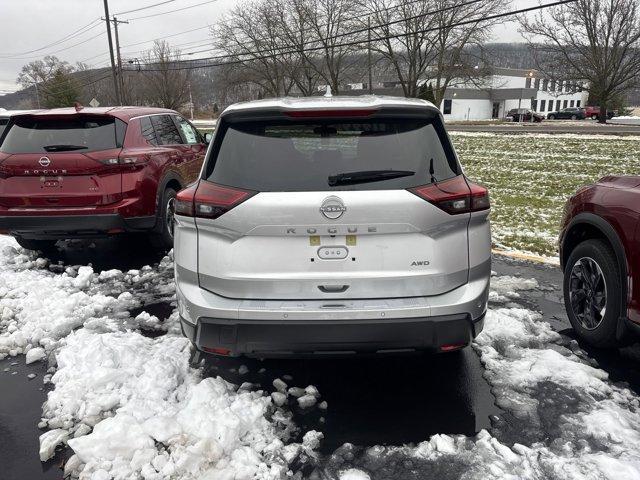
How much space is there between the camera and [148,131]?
21.7 feet

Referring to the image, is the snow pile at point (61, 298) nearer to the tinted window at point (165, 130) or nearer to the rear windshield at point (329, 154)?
the tinted window at point (165, 130)

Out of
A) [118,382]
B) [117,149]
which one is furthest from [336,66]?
[118,382]

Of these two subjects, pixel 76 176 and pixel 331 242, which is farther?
pixel 76 176

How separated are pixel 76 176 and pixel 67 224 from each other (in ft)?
1.79

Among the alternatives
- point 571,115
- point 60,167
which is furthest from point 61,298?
point 571,115

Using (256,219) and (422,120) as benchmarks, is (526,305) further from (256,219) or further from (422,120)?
(256,219)

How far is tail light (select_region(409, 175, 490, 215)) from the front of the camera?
9.22 feet

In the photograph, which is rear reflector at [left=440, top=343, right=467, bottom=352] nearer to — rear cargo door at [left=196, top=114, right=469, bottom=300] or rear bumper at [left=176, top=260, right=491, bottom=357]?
rear bumper at [left=176, top=260, right=491, bottom=357]

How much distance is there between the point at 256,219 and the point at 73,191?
3.89 m

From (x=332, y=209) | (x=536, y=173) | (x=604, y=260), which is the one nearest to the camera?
(x=332, y=209)

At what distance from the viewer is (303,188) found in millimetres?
2783

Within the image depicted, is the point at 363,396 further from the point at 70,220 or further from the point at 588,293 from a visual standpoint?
the point at 70,220

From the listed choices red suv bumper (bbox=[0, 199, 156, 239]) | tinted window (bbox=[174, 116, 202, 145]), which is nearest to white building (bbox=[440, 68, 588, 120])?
tinted window (bbox=[174, 116, 202, 145])

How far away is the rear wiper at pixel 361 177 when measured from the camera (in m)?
2.80
